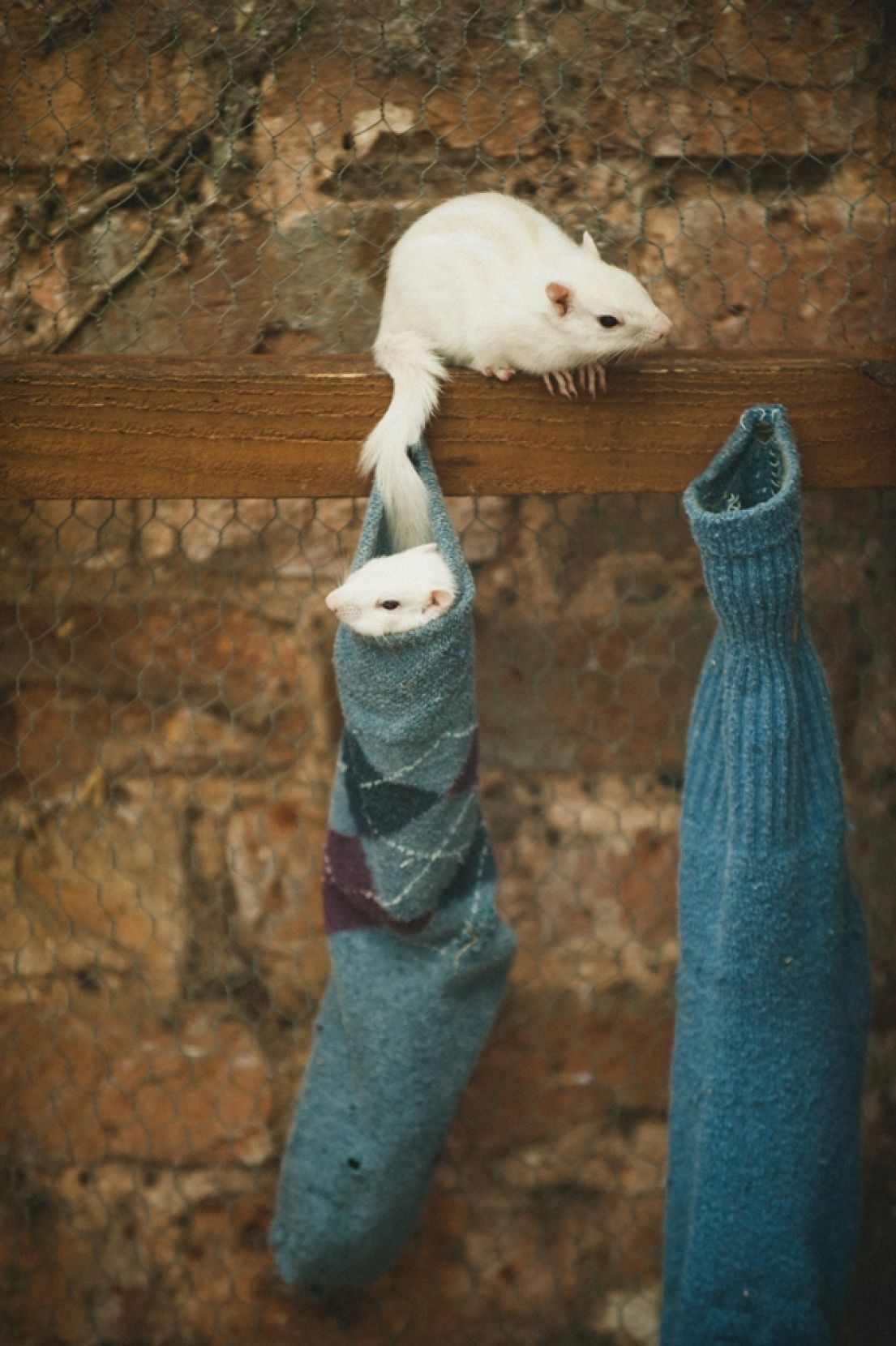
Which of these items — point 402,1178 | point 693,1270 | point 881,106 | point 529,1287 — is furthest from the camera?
point 529,1287

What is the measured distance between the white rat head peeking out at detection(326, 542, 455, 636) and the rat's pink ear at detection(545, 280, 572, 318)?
290mm

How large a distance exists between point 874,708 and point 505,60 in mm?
969

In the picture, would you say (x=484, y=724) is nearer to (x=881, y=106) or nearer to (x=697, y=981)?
(x=697, y=981)

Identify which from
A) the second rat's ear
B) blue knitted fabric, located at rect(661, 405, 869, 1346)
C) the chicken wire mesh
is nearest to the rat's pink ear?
the second rat's ear

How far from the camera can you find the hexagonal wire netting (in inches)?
58.1

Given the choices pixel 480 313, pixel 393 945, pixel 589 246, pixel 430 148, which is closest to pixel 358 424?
pixel 480 313

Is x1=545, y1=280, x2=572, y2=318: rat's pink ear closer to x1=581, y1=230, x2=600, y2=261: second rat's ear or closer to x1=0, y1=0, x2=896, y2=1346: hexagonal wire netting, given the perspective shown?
x1=581, y1=230, x2=600, y2=261: second rat's ear

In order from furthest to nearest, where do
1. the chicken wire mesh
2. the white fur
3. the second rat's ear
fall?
the chicken wire mesh → the second rat's ear → the white fur

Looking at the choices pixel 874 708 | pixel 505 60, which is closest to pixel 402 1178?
pixel 874 708

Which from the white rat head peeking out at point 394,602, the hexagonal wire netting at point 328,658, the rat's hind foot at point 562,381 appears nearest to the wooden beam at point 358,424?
the rat's hind foot at point 562,381

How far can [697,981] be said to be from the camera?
3.30ft

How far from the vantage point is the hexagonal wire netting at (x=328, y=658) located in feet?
4.84

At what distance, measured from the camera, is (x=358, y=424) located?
1.07 meters

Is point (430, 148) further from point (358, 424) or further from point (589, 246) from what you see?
point (358, 424)
